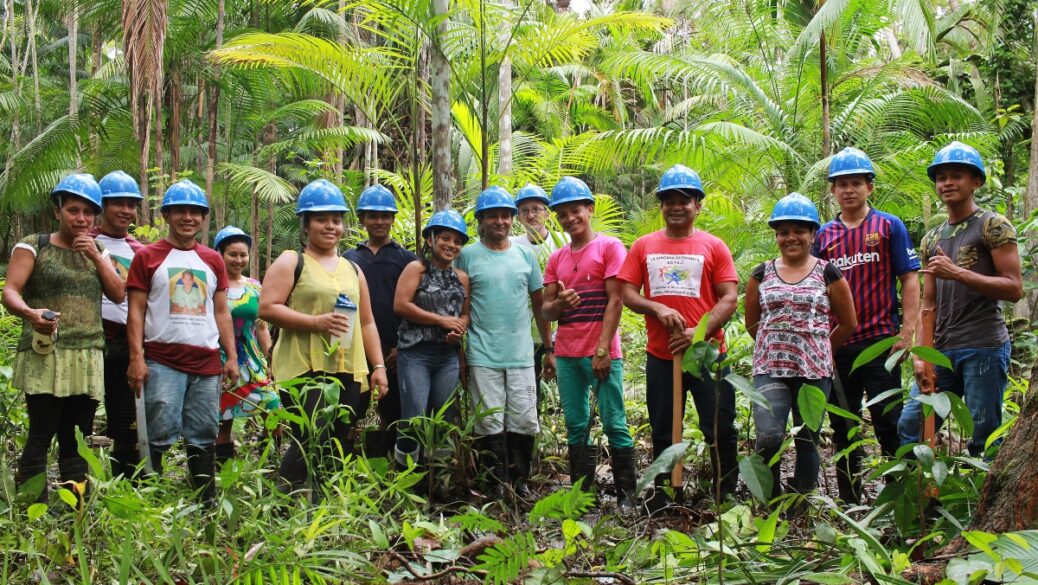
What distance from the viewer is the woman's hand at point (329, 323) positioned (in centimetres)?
428

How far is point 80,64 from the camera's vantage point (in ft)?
94.3

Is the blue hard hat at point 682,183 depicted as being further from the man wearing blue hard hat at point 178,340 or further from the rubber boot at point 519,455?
the man wearing blue hard hat at point 178,340

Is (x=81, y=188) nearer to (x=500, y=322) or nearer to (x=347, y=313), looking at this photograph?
(x=347, y=313)

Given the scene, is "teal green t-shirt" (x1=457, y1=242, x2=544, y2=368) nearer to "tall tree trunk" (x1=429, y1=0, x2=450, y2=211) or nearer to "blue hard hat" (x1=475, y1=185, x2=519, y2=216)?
"blue hard hat" (x1=475, y1=185, x2=519, y2=216)

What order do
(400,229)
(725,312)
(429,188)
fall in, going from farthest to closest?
1. (429,188)
2. (400,229)
3. (725,312)

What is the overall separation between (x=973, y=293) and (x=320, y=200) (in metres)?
3.23

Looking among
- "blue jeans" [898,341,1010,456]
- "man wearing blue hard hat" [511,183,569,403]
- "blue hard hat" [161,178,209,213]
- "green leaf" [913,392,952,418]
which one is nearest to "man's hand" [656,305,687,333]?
"blue jeans" [898,341,1010,456]

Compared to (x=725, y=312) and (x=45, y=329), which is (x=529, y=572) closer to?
(x=725, y=312)

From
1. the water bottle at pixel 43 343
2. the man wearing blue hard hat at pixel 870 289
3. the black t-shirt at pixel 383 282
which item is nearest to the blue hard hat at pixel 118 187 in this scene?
the water bottle at pixel 43 343

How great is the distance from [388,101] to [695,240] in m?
2.62

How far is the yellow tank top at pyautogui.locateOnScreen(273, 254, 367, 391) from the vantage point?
14.2ft

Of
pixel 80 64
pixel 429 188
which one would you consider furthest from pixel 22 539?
pixel 80 64

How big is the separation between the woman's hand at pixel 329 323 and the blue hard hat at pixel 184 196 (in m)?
0.82

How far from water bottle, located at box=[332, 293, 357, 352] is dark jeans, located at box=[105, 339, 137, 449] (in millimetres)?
1144
